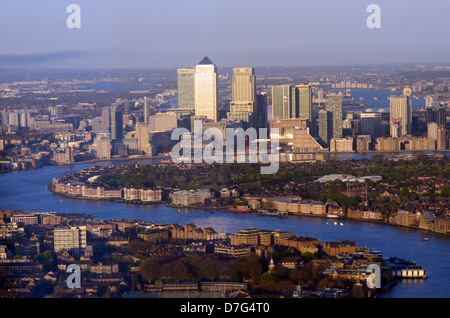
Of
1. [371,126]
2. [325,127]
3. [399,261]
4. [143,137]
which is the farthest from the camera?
[371,126]

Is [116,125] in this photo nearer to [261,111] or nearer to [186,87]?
[261,111]

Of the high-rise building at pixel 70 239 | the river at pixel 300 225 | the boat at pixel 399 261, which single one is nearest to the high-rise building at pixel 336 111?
the river at pixel 300 225

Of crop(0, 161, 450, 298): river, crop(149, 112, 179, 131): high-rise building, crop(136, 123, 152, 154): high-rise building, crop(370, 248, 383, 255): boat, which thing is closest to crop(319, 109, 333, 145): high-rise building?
crop(149, 112, 179, 131): high-rise building

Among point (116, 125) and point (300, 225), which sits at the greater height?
point (116, 125)

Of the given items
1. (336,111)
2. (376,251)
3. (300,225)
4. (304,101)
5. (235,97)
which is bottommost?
(300,225)

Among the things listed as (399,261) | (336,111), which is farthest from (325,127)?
(399,261)

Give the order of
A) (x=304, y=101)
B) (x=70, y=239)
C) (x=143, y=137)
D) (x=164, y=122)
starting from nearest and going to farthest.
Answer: (x=70, y=239)
(x=143, y=137)
(x=164, y=122)
(x=304, y=101)
